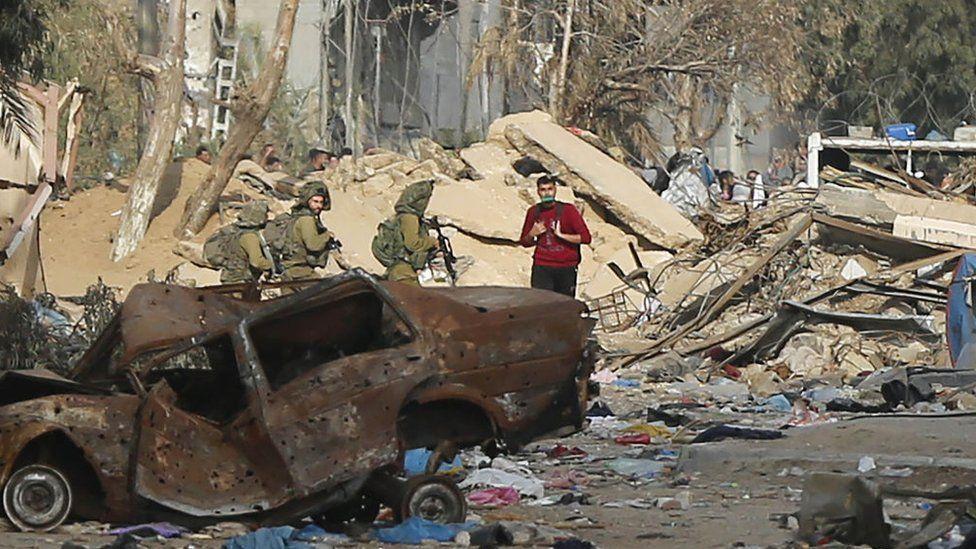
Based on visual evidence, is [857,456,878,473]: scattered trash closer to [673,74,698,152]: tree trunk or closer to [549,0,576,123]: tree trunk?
[549,0,576,123]: tree trunk

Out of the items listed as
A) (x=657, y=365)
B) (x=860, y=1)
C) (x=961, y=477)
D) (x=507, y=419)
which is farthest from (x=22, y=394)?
(x=860, y=1)

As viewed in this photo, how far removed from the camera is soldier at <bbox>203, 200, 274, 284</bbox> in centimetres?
1603

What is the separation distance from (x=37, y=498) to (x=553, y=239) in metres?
8.13

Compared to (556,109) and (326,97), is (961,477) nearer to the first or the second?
(556,109)

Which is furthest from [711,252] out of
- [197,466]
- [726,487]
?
[197,466]

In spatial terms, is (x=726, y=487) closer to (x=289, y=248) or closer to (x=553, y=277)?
(x=553, y=277)

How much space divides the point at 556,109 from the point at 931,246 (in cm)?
1522

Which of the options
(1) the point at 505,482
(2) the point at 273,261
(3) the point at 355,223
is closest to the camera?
(1) the point at 505,482

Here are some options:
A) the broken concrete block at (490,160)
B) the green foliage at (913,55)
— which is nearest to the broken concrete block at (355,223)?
the broken concrete block at (490,160)

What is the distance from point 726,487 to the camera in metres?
9.52

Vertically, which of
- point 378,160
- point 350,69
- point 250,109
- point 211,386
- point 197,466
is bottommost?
point 197,466

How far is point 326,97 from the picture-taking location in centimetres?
3456

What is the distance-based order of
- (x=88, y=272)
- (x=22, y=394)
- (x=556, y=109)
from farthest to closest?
(x=556, y=109) < (x=88, y=272) < (x=22, y=394)

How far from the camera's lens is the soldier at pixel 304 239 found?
15680 mm
